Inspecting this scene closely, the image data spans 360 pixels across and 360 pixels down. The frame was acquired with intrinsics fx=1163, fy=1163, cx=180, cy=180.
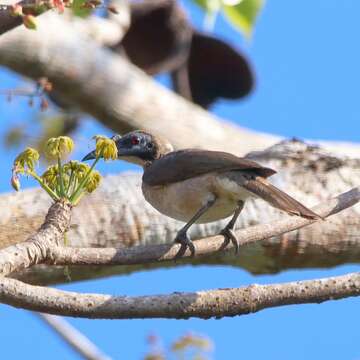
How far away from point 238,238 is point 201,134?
11.4 feet

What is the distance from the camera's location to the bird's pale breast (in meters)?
5.57

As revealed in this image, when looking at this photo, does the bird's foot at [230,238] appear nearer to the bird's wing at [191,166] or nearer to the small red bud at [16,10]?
the bird's wing at [191,166]

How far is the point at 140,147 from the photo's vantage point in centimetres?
643

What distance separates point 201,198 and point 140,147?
0.91m

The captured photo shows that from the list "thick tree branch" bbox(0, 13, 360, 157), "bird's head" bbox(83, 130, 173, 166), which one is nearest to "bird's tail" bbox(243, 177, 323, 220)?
"bird's head" bbox(83, 130, 173, 166)

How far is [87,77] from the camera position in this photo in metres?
7.99

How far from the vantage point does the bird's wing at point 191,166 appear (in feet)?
17.9

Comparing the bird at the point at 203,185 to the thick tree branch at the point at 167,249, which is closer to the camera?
the thick tree branch at the point at 167,249

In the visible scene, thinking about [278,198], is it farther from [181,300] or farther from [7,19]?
[7,19]

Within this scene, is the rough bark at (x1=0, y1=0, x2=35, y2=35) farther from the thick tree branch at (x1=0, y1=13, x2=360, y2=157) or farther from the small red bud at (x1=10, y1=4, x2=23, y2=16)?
the thick tree branch at (x1=0, y1=13, x2=360, y2=157)

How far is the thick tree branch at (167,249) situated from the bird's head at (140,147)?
65.0 inches

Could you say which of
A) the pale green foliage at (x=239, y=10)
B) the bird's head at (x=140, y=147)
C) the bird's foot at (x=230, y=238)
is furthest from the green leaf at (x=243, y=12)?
the bird's head at (x=140, y=147)

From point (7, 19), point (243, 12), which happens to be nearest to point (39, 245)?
point (7, 19)

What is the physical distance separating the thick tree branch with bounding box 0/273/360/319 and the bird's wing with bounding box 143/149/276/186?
4.21 ft
